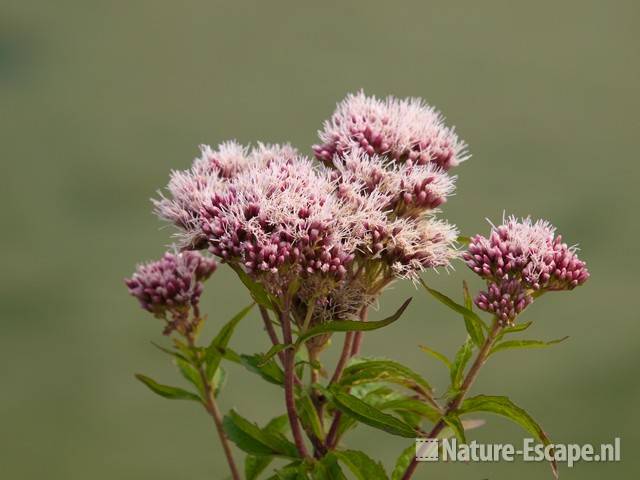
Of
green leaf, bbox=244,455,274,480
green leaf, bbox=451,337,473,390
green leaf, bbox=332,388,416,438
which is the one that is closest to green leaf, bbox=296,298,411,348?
green leaf, bbox=332,388,416,438

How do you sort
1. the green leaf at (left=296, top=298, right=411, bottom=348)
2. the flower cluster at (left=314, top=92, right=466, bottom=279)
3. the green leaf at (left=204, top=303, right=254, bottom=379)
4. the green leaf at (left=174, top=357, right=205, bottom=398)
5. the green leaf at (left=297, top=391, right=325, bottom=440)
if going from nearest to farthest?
the green leaf at (left=296, top=298, right=411, bottom=348), the flower cluster at (left=314, top=92, right=466, bottom=279), the green leaf at (left=297, top=391, right=325, bottom=440), the green leaf at (left=204, top=303, right=254, bottom=379), the green leaf at (left=174, top=357, right=205, bottom=398)

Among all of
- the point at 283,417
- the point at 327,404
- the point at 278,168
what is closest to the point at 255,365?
the point at 327,404

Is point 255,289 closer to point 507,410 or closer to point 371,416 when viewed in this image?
point 371,416

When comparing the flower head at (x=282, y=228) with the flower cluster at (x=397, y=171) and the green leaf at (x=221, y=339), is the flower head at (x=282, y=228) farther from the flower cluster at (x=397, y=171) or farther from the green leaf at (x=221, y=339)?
the green leaf at (x=221, y=339)

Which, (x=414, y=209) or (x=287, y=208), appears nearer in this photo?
(x=287, y=208)

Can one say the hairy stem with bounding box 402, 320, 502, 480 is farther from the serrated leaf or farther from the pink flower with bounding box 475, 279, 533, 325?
the serrated leaf

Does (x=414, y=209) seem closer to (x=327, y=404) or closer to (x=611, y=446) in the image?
(x=327, y=404)
